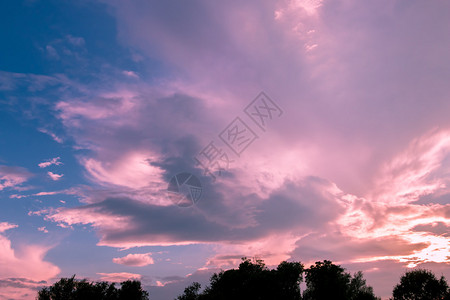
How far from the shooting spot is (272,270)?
97938mm

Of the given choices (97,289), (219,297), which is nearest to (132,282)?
(97,289)

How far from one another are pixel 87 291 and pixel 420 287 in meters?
110

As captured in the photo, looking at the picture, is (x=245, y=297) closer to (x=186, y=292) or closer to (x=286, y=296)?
(x=286, y=296)

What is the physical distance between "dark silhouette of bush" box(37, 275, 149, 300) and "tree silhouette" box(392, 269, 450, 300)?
8933 centimetres

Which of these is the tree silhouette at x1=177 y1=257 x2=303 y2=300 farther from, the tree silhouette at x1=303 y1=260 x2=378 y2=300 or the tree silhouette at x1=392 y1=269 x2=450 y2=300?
the tree silhouette at x1=392 y1=269 x2=450 y2=300

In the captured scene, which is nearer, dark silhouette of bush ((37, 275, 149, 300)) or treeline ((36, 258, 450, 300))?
treeline ((36, 258, 450, 300))

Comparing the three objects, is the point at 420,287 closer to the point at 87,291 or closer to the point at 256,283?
the point at 256,283

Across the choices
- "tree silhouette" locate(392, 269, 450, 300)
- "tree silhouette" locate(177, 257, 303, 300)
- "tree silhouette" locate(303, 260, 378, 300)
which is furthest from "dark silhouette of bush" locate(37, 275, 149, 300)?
"tree silhouette" locate(392, 269, 450, 300)

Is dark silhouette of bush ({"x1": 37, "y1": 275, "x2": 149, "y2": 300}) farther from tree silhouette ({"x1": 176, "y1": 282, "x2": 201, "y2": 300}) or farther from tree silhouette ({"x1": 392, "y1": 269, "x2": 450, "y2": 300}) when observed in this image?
tree silhouette ({"x1": 392, "y1": 269, "x2": 450, "y2": 300})

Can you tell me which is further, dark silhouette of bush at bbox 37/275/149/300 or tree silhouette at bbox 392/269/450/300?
dark silhouette of bush at bbox 37/275/149/300

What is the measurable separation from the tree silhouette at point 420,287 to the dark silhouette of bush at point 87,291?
89.3 metres

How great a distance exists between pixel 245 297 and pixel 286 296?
43.3 ft

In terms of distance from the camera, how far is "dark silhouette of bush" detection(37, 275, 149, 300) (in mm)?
104938

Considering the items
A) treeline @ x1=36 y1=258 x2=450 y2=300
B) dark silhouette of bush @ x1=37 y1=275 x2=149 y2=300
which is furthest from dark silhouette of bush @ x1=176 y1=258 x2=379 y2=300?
dark silhouette of bush @ x1=37 y1=275 x2=149 y2=300
